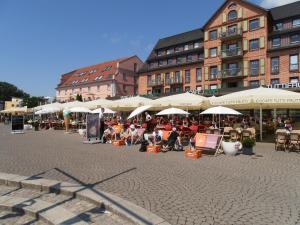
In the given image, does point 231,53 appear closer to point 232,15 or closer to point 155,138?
point 232,15

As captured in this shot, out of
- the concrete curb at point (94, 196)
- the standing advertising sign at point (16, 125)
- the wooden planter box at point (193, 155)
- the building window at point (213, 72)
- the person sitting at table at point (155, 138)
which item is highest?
the building window at point (213, 72)

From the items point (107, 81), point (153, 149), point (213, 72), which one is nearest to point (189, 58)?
point (213, 72)

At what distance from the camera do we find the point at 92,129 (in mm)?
15641

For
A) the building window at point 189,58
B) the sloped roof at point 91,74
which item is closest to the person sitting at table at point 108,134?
the building window at point 189,58

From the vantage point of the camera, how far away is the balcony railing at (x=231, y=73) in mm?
36844

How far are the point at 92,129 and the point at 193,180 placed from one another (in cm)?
974

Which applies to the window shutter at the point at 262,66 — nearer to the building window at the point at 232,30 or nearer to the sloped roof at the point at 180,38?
the building window at the point at 232,30

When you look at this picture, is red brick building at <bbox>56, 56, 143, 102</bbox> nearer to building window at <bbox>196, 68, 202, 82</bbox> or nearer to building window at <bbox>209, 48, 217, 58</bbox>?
building window at <bbox>196, 68, 202, 82</bbox>

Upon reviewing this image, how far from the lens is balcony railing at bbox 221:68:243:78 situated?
36844 mm

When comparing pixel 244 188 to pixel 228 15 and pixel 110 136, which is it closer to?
pixel 110 136

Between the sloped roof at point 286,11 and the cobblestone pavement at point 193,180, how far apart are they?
1151 inches

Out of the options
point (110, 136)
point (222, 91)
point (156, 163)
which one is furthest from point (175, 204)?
point (222, 91)

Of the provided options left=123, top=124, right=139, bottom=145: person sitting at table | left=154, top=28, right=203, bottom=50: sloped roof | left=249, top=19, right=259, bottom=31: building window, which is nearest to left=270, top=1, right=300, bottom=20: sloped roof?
left=249, top=19, right=259, bottom=31: building window

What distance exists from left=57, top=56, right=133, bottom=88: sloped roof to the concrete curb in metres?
52.8
